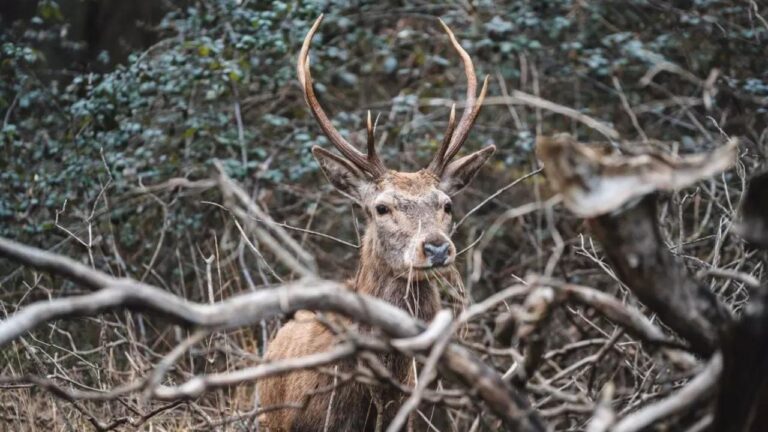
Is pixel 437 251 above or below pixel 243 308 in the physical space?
below

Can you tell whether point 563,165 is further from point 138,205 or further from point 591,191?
point 138,205

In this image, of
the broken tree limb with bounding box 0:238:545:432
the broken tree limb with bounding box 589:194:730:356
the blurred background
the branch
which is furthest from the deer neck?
the branch

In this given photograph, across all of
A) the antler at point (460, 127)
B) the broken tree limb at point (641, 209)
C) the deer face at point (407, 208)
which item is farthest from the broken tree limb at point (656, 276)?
the antler at point (460, 127)

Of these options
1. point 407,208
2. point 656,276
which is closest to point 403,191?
point 407,208

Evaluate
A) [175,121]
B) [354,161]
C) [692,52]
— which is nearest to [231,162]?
[175,121]

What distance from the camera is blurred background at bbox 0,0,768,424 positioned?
7.18 m

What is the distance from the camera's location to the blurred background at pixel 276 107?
718cm

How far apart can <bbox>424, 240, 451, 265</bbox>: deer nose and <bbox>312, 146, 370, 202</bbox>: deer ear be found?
0.88 m

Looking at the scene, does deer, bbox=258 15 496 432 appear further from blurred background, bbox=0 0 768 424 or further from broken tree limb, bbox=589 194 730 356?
broken tree limb, bbox=589 194 730 356

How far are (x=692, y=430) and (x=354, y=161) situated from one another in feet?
12.0

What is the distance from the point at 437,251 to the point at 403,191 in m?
0.65

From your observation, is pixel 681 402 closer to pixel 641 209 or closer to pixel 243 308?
pixel 641 209

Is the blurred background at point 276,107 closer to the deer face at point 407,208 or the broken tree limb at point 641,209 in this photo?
the deer face at point 407,208

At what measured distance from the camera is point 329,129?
589 cm
